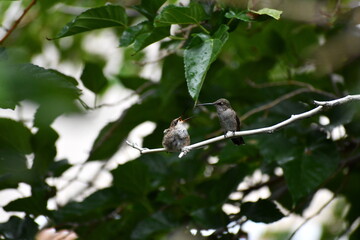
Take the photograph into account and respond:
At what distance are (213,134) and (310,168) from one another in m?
0.78

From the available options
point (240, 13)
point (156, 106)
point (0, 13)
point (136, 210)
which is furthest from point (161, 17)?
point (0, 13)

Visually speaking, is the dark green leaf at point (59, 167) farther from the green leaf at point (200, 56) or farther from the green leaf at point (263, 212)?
the green leaf at point (200, 56)

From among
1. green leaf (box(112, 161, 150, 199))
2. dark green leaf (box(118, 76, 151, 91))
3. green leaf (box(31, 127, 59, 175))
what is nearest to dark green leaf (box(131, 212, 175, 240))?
green leaf (box(112, 161, 150, 199))

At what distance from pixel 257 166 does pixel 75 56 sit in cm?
302

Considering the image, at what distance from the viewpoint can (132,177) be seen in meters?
3.55

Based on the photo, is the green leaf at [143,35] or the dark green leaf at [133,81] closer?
the green leaf at [143,35]

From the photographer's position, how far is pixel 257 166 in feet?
12.7

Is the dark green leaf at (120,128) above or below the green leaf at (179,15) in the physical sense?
below

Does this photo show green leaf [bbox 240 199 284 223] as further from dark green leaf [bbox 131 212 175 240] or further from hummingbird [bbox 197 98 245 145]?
dark green leaf [bbox 131 212 175 240]

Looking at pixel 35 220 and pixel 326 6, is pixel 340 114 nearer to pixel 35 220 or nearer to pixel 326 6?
pixel 326 6

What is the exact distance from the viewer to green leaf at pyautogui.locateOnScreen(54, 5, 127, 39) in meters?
2.56

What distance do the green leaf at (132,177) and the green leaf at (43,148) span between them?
0.45 m

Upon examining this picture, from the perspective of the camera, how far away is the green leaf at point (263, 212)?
10.2 feet

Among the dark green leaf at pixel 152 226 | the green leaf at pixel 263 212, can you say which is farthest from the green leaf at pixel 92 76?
the green leaf at pixel 263 212
